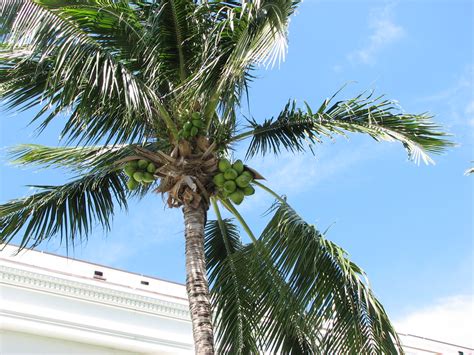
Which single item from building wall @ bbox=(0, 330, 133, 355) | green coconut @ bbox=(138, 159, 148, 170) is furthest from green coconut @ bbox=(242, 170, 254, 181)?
building wall @ bbox=(0, 330, 133, 355)

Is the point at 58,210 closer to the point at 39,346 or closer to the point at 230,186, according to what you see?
the point at 230,186

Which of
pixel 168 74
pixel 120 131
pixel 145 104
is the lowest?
pixel 145 104

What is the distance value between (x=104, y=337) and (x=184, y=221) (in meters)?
7.23

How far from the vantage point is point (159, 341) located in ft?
46.1

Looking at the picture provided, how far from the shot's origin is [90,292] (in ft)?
44.0

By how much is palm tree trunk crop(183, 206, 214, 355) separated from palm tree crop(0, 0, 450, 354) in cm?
1

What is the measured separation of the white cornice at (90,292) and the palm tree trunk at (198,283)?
6884 millimetres

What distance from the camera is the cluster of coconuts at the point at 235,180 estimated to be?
22.4 feet

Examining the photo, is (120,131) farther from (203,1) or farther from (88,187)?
(203,1)

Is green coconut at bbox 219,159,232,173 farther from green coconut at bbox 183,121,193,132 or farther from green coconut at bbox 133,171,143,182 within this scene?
green coconut at bbox 133,171,143,182

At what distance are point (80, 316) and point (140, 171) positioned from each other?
7263 mm

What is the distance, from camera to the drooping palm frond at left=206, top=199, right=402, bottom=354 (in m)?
6.38

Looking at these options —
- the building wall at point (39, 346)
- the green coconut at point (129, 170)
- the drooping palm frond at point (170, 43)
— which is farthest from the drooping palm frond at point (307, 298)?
the building wall at point (39, 346)

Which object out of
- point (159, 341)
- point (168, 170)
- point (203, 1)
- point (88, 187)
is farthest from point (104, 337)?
point (203, 1)
